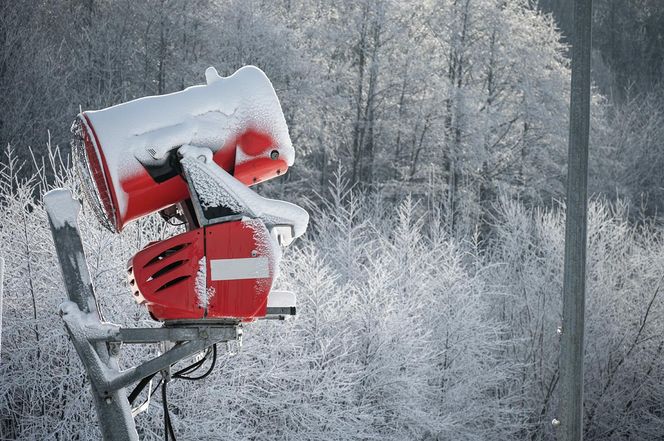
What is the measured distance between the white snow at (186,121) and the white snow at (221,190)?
64 mm

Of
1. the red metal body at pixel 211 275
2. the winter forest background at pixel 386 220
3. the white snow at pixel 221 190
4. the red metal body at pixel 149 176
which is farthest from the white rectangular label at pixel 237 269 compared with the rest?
the winter forest background at pixel 386 220

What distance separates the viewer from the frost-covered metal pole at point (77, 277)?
2756 mm

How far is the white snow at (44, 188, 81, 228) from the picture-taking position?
9.02 ft

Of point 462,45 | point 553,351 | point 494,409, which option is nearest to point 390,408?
point 494,409

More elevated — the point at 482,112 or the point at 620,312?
the point at 482,112

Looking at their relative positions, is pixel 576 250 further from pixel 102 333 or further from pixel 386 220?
pixel 386 220

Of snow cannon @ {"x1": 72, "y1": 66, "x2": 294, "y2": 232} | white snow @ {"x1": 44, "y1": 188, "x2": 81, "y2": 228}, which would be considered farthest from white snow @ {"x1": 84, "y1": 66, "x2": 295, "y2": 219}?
white snow @ {"x1": 44, "y1": 188, "x2": 81, "y2": 228}

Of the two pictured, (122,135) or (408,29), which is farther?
(408,29)

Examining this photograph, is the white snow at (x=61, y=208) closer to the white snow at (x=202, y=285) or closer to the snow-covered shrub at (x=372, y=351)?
the white snow at (x=202, y=285)

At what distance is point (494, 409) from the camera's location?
520 inches

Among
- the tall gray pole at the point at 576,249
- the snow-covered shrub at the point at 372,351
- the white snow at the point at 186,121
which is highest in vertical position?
the white snow at the point at 186,121

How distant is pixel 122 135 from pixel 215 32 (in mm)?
28853

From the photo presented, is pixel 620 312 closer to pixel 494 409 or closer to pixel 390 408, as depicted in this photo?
pixel 494 409

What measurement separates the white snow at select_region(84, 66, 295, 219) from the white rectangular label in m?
0.34
